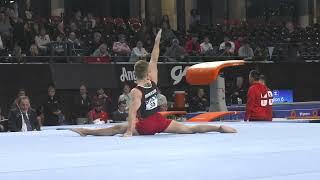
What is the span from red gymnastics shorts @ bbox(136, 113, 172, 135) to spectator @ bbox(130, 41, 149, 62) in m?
9.92

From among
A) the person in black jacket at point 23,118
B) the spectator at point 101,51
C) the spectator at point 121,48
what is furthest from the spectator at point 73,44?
the person in black jacket at point 23,118

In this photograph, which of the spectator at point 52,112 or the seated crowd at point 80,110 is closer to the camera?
the seated crowd at point 80,110

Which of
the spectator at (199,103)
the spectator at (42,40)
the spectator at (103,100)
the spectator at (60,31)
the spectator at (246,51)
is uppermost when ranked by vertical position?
the spectator at (60,31)

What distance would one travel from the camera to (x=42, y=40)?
55.3 feet

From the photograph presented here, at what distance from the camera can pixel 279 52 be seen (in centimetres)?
2095

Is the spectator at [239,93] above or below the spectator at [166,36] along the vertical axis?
below

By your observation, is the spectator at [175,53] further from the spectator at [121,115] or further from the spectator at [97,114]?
the spectator at [97,114]

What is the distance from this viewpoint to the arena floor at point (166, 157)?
4.32 m

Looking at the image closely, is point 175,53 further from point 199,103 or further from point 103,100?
point 103,100

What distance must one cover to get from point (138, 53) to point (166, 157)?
1267 cm

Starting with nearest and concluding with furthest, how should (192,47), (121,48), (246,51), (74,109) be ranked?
(74,109), (121,48), (192,47), (246,51)

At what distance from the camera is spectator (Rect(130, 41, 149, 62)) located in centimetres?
1766

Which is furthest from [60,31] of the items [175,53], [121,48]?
[175,53]

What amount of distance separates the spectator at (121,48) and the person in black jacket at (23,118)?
748 centimetres
